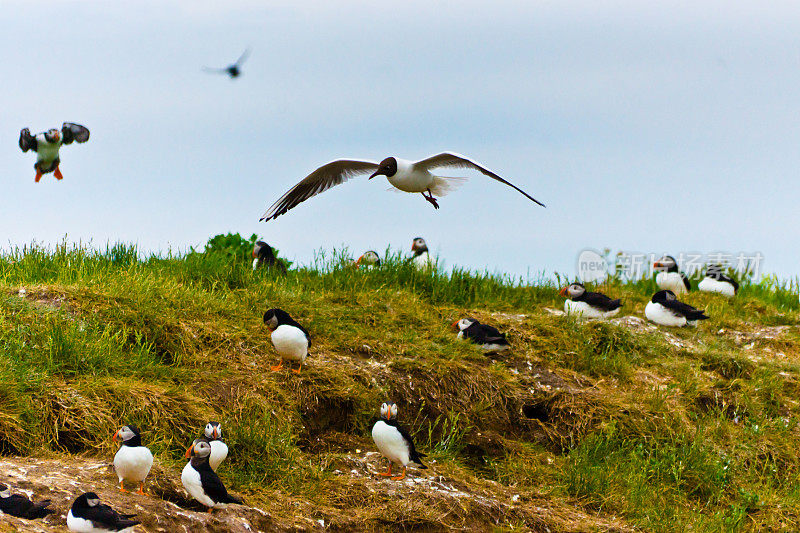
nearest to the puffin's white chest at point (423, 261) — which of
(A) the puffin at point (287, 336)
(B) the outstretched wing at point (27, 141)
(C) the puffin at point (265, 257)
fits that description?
(C) the puffin at point (265, 257)

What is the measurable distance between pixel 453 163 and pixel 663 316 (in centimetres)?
338

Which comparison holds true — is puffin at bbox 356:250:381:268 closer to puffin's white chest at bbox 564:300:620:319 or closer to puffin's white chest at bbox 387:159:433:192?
puffin's white chest at bbox 387:159:433:192

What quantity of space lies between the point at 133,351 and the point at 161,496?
2.01 m

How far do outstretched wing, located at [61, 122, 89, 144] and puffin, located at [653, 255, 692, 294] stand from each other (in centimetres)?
820

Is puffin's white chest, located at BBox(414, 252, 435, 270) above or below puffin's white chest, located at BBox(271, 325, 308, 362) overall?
above

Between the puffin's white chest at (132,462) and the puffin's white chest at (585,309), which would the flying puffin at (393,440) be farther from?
the puffin's white chest at (585,309)

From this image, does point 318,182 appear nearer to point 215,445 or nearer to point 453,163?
point 453,163

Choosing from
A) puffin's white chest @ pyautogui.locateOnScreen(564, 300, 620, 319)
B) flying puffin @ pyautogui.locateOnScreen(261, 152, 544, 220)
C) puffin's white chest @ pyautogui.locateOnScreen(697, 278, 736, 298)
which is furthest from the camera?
puffin's white chest @ pyautogui.locateOnScreen(697, 278, 736, 298)

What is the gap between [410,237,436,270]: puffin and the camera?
11234mm

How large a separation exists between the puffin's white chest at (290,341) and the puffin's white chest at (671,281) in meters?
7.30

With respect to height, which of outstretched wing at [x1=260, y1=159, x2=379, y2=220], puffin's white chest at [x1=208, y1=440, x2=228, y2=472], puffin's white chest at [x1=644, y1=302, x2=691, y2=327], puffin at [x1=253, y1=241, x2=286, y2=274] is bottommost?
puffin's white chest at [x1=208, y1=440, x2=228, y2=472]

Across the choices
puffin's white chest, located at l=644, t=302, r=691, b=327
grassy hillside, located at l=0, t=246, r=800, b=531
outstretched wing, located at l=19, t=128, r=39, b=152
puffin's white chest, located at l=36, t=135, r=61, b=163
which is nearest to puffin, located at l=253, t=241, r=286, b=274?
grassy hillside, located at l=0, t=246, r=800, b=531

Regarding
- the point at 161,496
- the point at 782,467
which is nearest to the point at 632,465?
the point at 782,467

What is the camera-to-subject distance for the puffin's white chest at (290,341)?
24.6 ft
